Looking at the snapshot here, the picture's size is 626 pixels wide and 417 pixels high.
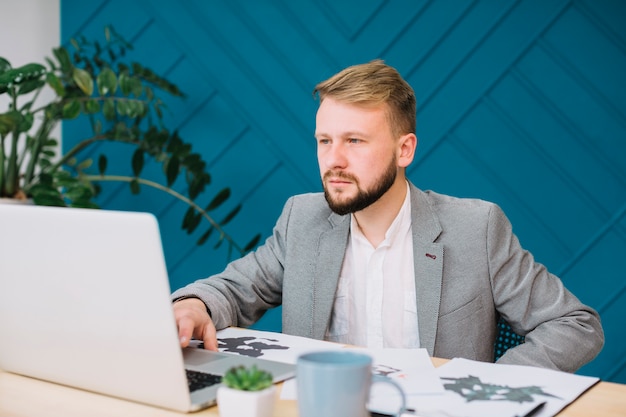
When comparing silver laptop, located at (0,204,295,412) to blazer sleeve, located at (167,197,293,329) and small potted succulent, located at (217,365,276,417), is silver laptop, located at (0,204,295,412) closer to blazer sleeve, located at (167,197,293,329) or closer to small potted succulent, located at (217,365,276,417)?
small potted succulent, located at (217,365,276,417)

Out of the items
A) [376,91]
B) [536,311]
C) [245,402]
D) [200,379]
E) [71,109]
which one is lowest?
[71,109]

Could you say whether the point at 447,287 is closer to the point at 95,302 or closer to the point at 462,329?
the point at 462,329

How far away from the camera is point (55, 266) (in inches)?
43.7

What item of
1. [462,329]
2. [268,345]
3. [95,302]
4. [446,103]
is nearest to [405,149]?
[462,329]

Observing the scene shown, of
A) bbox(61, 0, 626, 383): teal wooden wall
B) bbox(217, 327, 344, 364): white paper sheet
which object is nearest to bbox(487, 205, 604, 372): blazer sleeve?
bbox(217, 327, 344, 364): white paper sheet

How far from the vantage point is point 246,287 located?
6.47ft

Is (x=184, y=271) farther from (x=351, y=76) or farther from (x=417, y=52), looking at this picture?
(x=351, y=76)

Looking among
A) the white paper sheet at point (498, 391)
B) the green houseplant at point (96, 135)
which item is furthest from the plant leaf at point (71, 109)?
the white paper sheet at point (498, 391)

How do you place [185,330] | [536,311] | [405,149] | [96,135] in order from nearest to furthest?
[185,330], [536,311], [405,149], [96,135]

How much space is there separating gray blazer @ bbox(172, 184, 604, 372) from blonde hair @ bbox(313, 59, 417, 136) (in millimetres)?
205

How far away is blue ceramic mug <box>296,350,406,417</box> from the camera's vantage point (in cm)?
91

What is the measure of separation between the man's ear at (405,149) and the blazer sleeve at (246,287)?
1.08 feet

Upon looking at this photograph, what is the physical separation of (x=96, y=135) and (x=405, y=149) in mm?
1995

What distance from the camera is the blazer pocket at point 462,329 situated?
1.85 metres
